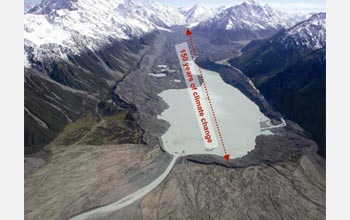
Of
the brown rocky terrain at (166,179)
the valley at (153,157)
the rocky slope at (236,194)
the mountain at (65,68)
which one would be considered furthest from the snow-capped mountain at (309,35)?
the rocky slope at (236,194)

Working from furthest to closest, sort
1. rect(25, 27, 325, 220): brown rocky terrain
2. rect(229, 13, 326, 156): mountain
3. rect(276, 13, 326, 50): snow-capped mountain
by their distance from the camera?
rect(276, 13, 326, 50): snow-capped mountain → rect(229, 13, 326, 156): mountain → rect(25, 27, 325, 220): brown rocky terrain

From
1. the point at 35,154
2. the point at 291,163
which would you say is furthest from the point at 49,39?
the point at 291,163

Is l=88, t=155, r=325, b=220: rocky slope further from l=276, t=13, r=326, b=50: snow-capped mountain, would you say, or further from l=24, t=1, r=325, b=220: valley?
l=276, t=13, r=326, b=50: snow-capped mountain

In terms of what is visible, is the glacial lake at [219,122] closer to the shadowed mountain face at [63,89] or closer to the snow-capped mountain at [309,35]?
the shadowed mountain face at [63,89]

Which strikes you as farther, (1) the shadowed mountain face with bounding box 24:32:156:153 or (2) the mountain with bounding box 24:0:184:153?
(2) the mountain with bounding box 24:0:184:153

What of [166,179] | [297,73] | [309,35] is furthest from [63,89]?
[309,35]

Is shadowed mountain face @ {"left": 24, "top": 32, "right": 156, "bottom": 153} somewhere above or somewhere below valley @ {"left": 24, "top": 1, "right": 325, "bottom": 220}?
above

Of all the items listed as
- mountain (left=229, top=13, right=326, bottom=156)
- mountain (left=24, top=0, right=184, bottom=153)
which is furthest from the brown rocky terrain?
mountain (left=24, top=0, right=184, bottom=153)
